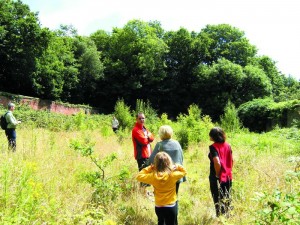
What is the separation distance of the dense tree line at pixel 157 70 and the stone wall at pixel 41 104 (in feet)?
8.09

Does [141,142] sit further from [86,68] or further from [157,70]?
[157,70]

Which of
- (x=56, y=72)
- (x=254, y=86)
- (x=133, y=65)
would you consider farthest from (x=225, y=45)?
(x=56, y=72)

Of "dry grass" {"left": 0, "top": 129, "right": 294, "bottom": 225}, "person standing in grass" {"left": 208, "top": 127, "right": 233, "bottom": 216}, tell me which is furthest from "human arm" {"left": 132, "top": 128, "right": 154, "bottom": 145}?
"person standing in grass" {"left": 208, "top": 127, "right": 233, "bottom": 216}

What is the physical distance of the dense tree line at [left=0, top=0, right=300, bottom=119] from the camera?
34.2 meters

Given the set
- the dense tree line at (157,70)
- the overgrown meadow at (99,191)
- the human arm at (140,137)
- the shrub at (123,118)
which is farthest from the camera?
the dense tree line at (157,70)

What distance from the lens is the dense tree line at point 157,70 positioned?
34.2 meters

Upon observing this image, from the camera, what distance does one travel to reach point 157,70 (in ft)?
129

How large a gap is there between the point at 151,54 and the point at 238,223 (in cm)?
3604

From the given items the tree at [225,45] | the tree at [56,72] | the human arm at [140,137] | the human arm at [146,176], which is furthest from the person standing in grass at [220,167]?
the tree at [225,45]

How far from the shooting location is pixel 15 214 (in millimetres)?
2875

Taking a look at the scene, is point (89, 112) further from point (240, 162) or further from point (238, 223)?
point (238, 223)

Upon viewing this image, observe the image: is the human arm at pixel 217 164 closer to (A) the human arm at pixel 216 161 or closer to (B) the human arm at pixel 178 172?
(A) the human arm at pixel 216 161

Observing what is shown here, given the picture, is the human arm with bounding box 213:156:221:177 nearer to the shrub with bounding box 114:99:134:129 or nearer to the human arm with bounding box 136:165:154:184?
the human arm with bounding box 136:165:154:184

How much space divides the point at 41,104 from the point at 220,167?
25.4m
